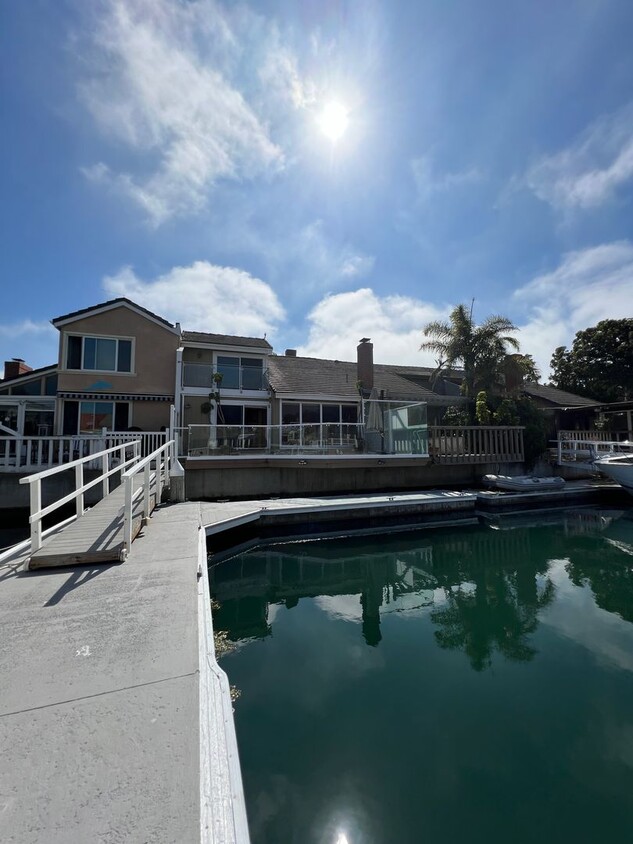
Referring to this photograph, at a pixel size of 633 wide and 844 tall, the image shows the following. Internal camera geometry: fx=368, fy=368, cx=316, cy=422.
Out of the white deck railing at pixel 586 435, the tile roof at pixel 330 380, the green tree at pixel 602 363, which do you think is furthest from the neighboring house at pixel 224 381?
the green tree at pixel 602 363

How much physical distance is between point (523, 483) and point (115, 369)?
17451 millimetres

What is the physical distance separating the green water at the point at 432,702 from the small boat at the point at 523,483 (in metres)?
5.77

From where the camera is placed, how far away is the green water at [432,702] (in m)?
2.82

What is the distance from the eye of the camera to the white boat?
13.9 meters

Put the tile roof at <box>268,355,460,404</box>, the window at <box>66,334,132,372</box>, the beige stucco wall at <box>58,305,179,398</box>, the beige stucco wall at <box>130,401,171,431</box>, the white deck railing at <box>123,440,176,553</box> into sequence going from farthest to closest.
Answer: the tile roof at <box>268,355,460,404</box>
the beige stucco wall at <box>130,401,171,431</box>
the window at <box>66,334,132,372</box>
the beige stucco wall at <box>58,305,179,398</box>
the white deck railing at <box>123,440,176,553</box>

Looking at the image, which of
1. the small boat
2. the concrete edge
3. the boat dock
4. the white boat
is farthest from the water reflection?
the concrete edge

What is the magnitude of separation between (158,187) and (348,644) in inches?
489

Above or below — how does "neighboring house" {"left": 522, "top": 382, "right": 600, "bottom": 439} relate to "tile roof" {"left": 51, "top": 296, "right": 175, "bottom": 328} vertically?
below

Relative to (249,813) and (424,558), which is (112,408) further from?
(249,813)

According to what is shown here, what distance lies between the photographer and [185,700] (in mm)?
2400

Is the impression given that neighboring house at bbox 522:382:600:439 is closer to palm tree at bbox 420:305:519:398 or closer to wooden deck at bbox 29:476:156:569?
palm tree at bbox 420:305:519:398

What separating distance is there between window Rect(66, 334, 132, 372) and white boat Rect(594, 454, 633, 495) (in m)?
20.1

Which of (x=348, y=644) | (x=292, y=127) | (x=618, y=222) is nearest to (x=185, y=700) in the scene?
(x=348, y=644)

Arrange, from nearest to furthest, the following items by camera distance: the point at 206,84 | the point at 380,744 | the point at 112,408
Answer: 1. the point at 380,744
2. the point at 206,84
3. the point at 112,408
